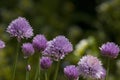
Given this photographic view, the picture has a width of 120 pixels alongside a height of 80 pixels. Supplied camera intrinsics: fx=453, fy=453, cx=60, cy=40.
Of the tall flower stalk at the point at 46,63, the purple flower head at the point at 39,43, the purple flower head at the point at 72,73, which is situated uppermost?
the purple flower head at the point at 39,43

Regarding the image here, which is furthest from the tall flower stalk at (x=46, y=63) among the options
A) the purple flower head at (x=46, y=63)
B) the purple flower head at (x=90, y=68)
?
the purple flower head at (x=90, y=68)

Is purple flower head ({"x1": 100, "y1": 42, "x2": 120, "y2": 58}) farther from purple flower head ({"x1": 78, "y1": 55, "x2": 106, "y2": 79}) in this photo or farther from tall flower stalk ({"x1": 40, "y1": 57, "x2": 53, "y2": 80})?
tall flower stalk ({"x1": 40, "y1": 57, "x2": 53, "y2": 80})

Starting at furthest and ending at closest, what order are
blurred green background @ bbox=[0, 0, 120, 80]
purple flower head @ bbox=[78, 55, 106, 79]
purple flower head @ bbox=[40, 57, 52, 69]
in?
blurred green background @ bbox=[0, 0, 120, 80]
purple flower head @ bbox=[40, 57, 52, 69]
purple flower head @ bbox=[78, 55, 106, 79]

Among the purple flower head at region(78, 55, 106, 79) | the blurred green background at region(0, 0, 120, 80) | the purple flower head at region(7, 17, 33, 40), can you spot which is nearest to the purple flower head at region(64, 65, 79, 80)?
the purple flower head at region(78, 55, 106, 79)

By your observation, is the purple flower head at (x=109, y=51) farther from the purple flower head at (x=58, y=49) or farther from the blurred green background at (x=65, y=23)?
the blurred green background at (x=65, y=23)

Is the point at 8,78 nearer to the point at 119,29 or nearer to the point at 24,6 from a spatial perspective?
the point at 119,29

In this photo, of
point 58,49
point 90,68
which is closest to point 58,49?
point 58,49
